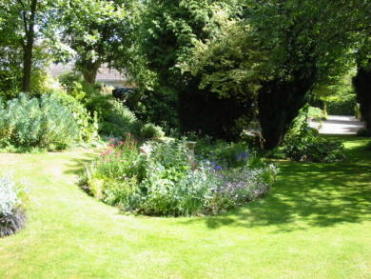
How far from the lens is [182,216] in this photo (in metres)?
7.02

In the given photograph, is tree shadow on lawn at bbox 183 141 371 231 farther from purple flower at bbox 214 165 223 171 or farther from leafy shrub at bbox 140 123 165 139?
leafy shrub at bbox 140 123 165 139

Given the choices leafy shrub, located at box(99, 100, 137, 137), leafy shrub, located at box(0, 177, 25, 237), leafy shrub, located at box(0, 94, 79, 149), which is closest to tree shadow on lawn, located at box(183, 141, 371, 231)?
leafy shrub, located at box(0, 177, 25, 237)

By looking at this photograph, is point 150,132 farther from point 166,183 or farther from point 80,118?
point 166,183

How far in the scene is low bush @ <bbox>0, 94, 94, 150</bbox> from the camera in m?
10.8

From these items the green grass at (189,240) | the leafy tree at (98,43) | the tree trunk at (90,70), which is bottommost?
the green grass at (189,240)

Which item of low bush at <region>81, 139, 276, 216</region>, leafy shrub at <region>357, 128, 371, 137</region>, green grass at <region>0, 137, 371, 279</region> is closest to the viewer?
green grass at <region>0, 137, 371, 279</region>

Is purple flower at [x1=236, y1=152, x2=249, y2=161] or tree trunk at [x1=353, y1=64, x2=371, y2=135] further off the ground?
tree trunk at [x1=353, y1=64, x2=371, y2=135]

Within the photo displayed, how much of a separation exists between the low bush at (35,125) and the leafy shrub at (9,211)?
16.6 ft

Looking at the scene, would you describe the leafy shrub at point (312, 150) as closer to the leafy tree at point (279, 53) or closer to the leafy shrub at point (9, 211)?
the leafy tree at point (279, 53)

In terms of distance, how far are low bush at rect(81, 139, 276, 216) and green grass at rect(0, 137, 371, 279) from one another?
11.5 inches

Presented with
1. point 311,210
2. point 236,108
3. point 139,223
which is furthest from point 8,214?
point 236,108

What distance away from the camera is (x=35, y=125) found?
10680 millimetres

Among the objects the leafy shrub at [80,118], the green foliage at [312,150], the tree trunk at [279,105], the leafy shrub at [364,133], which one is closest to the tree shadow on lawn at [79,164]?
the leafy shrub at [80,118]

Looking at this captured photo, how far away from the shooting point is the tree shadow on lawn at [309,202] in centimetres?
689
